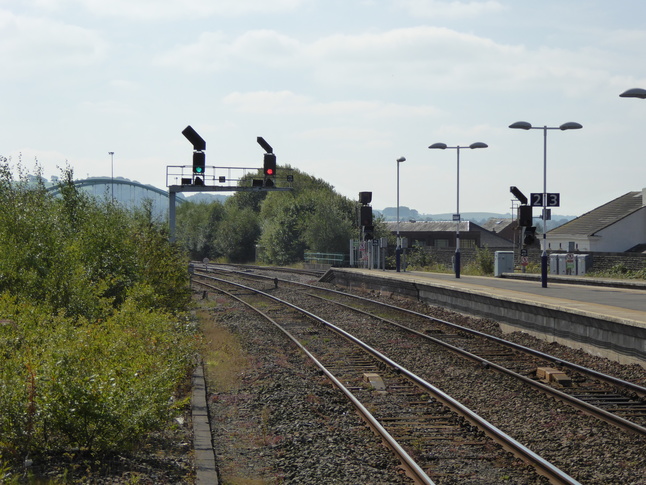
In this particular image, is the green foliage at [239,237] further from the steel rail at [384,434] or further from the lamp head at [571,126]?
the steel rail at [384,434]

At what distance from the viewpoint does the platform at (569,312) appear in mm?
14695

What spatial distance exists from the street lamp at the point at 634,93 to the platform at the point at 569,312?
17.1 feet

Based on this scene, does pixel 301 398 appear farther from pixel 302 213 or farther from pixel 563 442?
pixel 302 213

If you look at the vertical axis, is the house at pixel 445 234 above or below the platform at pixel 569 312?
above

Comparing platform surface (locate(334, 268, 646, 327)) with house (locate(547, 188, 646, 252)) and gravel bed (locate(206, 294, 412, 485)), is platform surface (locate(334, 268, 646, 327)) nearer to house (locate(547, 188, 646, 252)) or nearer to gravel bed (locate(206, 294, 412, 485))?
gravel bed (locate(206, 294, 412, 485))

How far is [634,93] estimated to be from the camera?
1948cm

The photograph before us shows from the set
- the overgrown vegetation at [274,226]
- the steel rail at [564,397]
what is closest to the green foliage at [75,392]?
the steel rail at [564,397]

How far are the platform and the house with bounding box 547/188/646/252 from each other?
113 feet

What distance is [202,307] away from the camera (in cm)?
2700

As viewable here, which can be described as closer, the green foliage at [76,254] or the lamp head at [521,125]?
the green foliage at [76,254]

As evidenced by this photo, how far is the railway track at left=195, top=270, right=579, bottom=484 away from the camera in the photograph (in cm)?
794

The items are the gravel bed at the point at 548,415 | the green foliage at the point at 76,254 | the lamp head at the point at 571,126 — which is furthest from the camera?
the lamp head at the point at 571,126

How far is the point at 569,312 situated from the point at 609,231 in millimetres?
48083

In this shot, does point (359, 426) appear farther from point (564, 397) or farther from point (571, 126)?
point (571, 126)
